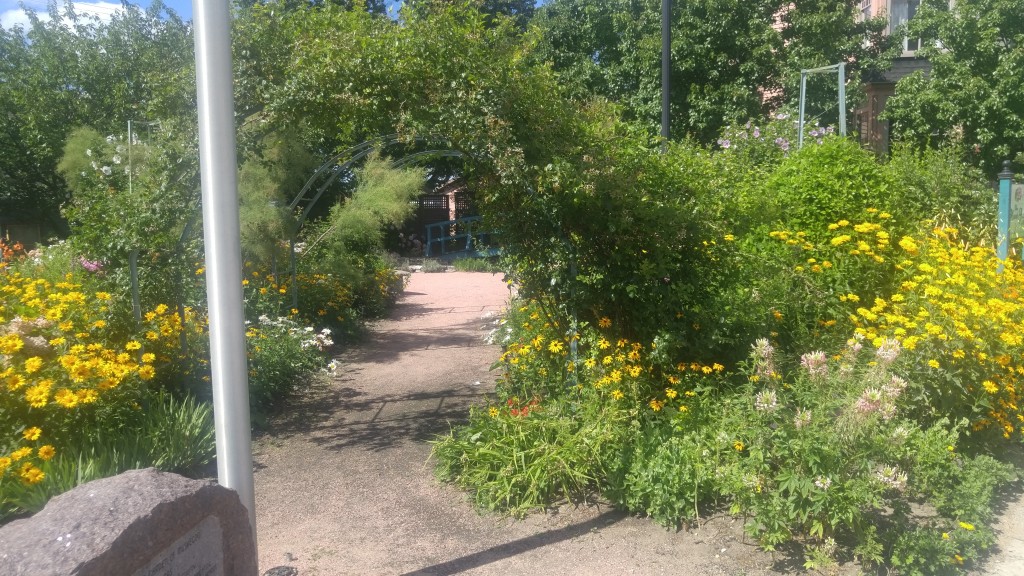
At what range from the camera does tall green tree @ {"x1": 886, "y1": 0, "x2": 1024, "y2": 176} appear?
12.5 metres

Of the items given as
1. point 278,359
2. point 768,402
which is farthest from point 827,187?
point 278,359

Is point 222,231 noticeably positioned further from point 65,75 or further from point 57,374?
point 65,75

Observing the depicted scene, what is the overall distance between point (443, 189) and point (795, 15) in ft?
44.2

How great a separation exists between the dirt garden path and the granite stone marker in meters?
1.16

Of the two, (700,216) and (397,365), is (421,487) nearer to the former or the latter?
(700,216)

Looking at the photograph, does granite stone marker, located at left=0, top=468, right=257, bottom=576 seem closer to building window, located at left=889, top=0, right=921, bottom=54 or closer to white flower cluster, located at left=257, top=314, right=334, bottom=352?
white flower cluster, located at left=257, top=314, right=334, bottom=352

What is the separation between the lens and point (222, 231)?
3.23 m

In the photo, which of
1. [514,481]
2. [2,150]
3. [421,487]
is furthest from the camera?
[2,150]

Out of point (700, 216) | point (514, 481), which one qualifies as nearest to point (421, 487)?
point (514, 481)

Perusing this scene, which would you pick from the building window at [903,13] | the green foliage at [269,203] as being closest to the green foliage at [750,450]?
the green foliage at [269,203]

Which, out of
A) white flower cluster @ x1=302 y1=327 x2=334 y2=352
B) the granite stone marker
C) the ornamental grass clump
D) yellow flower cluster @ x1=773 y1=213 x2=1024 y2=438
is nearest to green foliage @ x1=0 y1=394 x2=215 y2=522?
the ornamental grass clump

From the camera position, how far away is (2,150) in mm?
17641

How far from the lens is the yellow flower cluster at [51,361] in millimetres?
4258

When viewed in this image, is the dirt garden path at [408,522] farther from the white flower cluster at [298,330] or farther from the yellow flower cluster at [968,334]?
the white flower cluster at [298,330]
